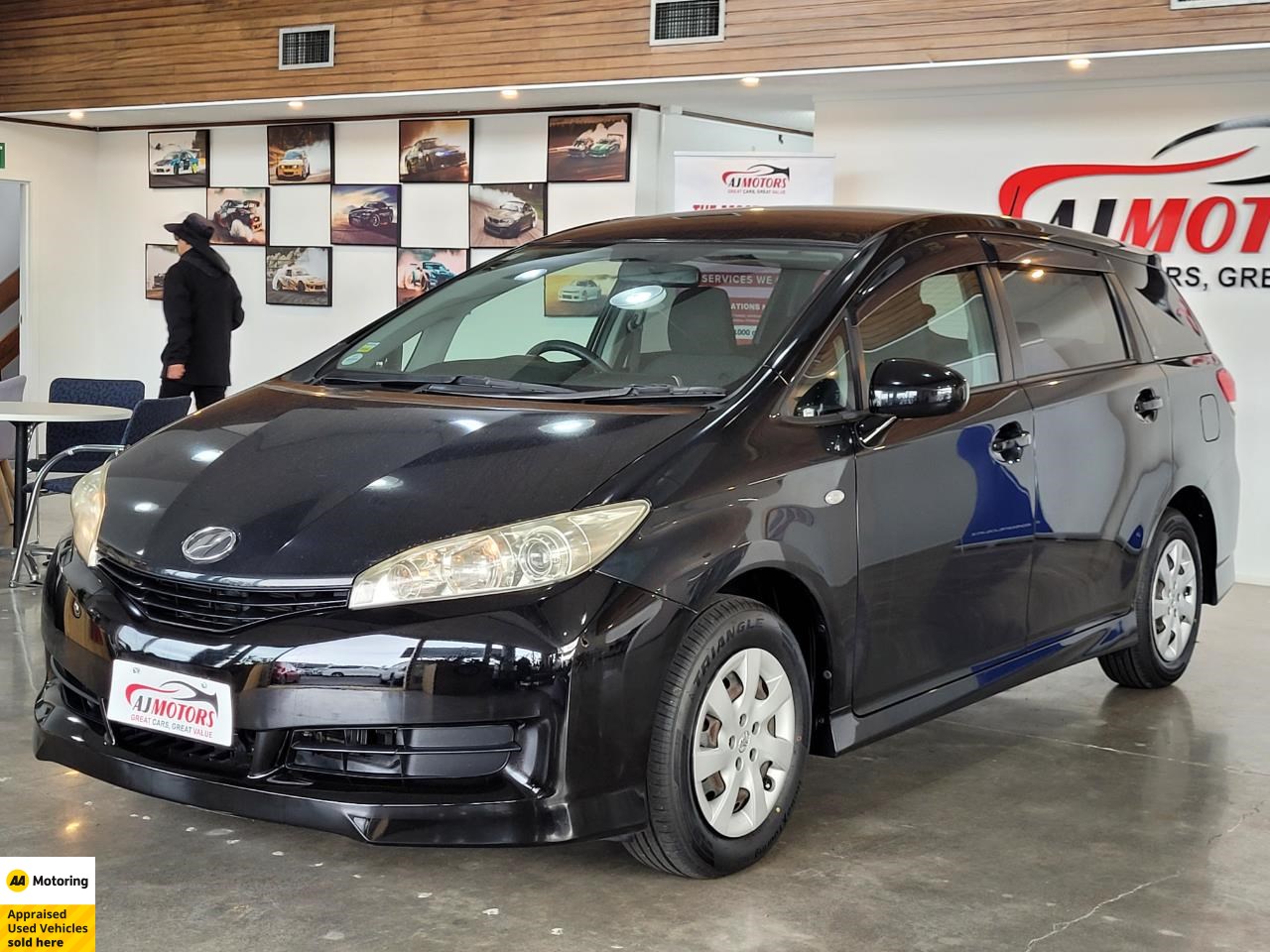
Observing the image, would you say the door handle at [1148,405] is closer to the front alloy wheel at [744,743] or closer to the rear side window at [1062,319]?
the rear side window at [1062,319]

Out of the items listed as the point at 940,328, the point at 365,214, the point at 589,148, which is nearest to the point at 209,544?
the point at 940,328

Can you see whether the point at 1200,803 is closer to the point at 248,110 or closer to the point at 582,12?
the point at 582,12

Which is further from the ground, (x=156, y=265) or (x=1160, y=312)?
(x=156, y=265)

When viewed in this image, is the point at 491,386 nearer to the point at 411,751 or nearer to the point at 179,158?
the point at 411,751

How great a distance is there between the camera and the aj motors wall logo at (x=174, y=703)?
2.48 meters

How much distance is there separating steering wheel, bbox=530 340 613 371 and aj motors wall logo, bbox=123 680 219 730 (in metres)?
1.12

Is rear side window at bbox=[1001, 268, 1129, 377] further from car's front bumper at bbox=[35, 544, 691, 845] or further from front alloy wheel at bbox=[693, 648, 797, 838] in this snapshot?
car's front bumper at bbox=[35, 544, 691, 845]

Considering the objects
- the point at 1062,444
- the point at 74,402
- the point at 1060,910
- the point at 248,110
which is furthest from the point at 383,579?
the point at 248,110

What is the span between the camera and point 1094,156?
728 centimetres

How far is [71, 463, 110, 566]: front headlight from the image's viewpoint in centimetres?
280

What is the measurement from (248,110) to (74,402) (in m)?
3.80

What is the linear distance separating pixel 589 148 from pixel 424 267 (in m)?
1.43

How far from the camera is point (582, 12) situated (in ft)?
25.6

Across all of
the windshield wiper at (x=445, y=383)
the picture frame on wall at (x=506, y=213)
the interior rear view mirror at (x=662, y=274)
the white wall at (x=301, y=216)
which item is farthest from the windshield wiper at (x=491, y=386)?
the picture frame on wall at (x=506, y=213)
